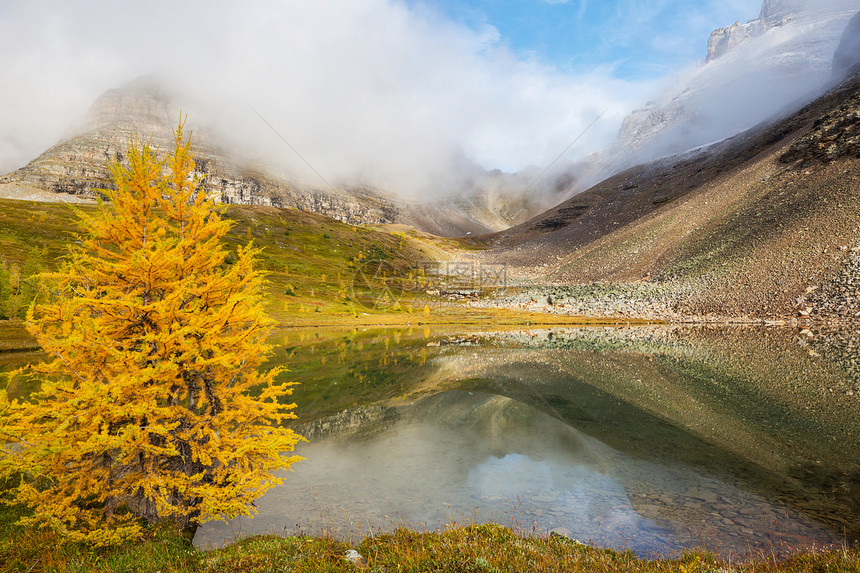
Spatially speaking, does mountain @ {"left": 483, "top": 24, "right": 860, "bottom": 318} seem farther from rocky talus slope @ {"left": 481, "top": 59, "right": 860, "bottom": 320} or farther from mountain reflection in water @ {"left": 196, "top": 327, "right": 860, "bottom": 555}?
mountain reflection in water @ {"left": 196, "top": 327, "right": 860, "bottom": 555}

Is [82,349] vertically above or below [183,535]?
above

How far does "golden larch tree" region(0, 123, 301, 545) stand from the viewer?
9984mm

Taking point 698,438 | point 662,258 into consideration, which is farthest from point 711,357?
point 662,258

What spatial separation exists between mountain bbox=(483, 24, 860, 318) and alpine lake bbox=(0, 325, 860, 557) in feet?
87.3

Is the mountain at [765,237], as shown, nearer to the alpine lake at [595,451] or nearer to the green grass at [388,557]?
the alpine lake at [595,451]

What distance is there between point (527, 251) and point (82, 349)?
159218 mm

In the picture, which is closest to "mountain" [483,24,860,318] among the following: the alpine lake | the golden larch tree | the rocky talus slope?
the rocky talus slope

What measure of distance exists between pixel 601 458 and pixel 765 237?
255 ft

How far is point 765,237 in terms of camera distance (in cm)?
7362

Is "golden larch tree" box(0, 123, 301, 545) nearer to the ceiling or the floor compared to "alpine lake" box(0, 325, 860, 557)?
nearer to the ceiling

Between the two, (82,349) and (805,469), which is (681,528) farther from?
(82,349)

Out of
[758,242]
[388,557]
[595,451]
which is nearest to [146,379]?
[388,557]

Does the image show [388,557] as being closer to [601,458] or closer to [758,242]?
[601,458]

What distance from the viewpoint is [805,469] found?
15664 mm
